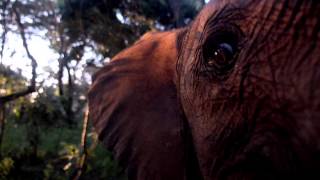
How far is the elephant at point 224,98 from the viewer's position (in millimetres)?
971

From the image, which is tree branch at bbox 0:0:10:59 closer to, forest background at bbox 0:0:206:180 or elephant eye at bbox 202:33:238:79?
forest background at bbox 0:0:206:180

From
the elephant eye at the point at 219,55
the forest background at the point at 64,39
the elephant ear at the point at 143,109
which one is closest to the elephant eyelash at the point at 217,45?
the elephant eye at the point at 219,55

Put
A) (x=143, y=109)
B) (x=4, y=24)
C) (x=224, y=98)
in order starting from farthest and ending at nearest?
(x=4, y=24)
(x=143, y=109)
(x=224, y=98)

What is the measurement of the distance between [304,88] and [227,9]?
389 millimetres

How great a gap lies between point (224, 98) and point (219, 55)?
11 centimetres

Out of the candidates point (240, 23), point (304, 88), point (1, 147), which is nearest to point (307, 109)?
point (304, 88)

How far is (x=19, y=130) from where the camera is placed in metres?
9.95

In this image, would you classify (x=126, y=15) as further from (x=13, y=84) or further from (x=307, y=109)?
(x=307, y=109)

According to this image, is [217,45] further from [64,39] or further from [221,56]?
[64,39]

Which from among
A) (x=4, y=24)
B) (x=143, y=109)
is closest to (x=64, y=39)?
(x=4, y=24)

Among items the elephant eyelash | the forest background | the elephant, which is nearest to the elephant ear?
the elephant

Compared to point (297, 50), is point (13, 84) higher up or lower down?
higher up

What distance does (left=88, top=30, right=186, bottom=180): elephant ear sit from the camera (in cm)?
182

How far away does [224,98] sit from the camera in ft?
4.13
